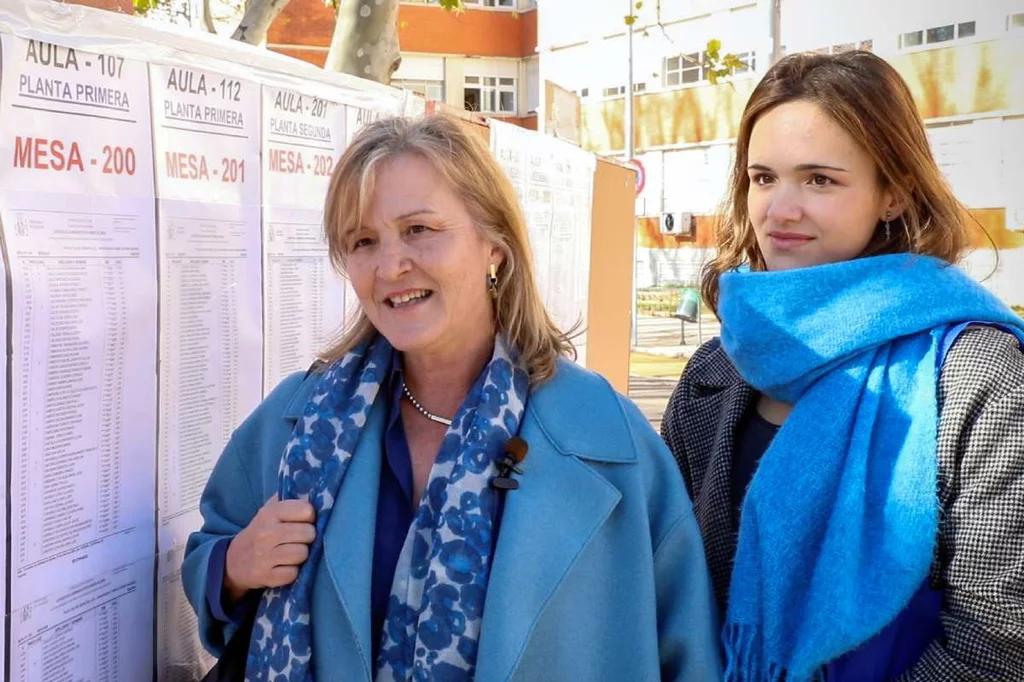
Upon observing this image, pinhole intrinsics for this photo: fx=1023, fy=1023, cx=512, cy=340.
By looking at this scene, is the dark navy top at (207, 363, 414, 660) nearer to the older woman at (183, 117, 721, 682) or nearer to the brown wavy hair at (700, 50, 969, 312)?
the older woman at (183, 117, 721, 682)

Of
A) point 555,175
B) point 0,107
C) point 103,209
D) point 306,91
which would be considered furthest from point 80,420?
point 555,175

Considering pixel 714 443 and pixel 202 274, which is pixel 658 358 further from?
pixel 202 274

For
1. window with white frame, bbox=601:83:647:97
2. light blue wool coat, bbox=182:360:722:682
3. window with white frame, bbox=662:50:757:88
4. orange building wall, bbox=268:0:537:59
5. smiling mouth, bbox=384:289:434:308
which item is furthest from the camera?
orange building wall, bbox=268:0:537:59

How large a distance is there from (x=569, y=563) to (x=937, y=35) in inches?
820

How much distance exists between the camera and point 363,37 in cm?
475

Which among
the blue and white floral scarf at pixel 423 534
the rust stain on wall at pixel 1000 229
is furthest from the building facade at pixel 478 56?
the blue and white floral scarf at pixel 423 534

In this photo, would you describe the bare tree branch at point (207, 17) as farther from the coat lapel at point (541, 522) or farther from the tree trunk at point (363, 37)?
the coat lapel at point (541, 522)

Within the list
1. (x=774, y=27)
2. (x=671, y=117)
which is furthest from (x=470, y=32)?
(x=774, y=27)

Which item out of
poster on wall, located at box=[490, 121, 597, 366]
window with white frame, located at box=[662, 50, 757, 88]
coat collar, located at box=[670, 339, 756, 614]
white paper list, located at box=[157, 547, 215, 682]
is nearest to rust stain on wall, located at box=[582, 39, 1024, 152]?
window with white frame, located at box=[662, 50, 757, 88]

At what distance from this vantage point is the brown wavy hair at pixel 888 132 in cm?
195

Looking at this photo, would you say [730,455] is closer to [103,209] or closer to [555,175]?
[103,209]

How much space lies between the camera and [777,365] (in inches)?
78.2

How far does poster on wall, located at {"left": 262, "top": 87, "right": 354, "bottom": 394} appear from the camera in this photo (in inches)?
98.2

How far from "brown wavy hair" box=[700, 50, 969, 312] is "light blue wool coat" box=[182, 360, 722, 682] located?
0.65 meters
